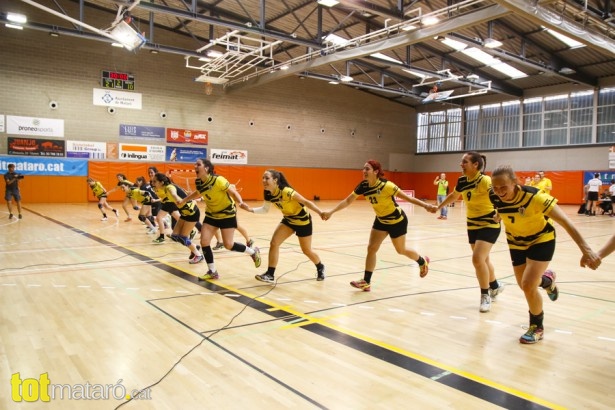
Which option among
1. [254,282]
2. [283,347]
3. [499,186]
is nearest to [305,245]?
[254,282]

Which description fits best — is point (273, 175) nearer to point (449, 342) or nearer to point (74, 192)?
point (449, 342)

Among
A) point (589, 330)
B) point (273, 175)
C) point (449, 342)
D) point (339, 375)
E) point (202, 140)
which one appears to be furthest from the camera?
point (202, 140)

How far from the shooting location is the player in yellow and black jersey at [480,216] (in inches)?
221

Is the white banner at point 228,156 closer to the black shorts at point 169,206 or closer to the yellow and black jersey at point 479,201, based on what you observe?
the black shorts at point 169,206

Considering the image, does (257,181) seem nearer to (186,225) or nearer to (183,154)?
(183,154)

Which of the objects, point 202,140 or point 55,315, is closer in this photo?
point 55,315

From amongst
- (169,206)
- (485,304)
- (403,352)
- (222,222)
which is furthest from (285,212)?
(169,206)

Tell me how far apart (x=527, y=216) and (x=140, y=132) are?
25.6 metres

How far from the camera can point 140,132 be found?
87.9 feet

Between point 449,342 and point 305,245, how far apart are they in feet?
9.75

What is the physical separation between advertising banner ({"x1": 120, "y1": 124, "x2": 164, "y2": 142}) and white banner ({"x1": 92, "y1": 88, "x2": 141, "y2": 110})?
111 centimetres

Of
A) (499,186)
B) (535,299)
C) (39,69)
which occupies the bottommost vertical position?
(535,299)

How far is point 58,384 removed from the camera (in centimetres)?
346

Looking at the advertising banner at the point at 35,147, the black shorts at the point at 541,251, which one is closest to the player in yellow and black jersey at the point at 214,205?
the black shorts at the point at 541,251
